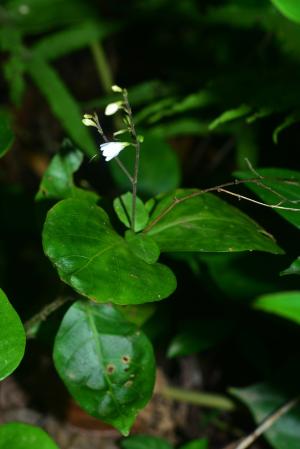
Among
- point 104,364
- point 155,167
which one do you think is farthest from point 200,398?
point 104,364

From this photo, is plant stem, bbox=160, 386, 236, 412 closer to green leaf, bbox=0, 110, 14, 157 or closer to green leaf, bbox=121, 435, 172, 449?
green leaf, bbox=121, 435, 172, 449

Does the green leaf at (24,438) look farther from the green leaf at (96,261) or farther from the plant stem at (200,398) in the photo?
the plant stem at (200,398)

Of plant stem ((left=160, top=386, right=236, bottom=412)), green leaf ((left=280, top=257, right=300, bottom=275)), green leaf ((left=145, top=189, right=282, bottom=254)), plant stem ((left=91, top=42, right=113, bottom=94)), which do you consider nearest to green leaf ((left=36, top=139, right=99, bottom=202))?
green leaf ((left=145, top=189, right=282, bottom=254))

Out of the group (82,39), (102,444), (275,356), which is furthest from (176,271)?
(82,39)

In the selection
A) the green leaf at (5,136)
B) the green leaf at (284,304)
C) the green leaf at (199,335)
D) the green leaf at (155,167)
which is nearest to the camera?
the green leaf at (284,304)

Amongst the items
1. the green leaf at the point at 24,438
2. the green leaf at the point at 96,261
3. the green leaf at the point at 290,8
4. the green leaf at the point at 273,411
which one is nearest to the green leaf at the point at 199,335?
the green leaf at the point at 273,411
